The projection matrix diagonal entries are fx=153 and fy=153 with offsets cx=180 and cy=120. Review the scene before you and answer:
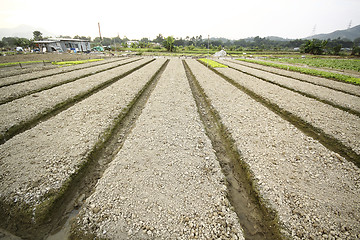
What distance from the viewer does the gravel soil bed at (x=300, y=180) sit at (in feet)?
14.7

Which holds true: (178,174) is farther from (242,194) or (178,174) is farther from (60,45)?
(60,45)

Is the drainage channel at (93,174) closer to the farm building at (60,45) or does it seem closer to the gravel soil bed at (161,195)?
the gravel soil bed at (161,195)

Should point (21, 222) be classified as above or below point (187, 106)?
below

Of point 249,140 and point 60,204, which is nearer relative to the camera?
point 60,204

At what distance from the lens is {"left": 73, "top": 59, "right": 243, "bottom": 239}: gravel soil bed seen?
4.34m

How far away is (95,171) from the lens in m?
6.85

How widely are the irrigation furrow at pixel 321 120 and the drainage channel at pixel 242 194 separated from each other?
5.36 m

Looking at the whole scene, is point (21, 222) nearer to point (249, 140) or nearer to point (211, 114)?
point (249, 140)

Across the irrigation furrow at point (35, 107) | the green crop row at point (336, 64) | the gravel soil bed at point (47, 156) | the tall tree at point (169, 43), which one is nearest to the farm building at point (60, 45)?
the tall tree at point (169, 43)

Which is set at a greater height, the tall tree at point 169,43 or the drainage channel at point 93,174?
the tall tree at point 169,43

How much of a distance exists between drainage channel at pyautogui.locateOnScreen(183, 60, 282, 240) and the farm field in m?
0.03

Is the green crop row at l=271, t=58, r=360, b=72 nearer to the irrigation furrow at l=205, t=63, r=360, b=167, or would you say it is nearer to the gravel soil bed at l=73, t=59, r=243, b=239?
the irrigation furrow at l=205, t=63, r=360, b=167

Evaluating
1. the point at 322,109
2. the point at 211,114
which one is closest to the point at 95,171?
the point at 211,114

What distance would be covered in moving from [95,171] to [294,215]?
25.0 feet
